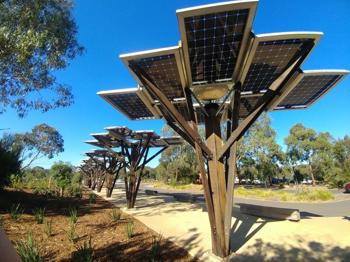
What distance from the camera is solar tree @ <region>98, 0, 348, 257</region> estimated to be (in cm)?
513

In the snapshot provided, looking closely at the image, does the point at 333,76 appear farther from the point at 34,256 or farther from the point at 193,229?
the point at 34,256

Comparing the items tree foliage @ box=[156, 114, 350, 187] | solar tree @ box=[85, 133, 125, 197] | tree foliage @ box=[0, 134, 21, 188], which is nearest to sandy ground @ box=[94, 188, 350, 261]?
solar tree @ box=[85, 133, 125, 197]

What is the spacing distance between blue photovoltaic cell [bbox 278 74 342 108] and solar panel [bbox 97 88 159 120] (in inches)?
169

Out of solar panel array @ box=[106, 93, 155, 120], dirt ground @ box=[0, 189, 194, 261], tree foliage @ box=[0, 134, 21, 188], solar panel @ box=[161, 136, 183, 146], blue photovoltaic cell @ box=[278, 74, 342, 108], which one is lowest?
dirt ground @ box=[0, 189, 194, 261]

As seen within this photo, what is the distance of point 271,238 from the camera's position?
23.3ft

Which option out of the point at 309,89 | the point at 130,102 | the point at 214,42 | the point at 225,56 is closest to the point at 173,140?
the point at 130,102

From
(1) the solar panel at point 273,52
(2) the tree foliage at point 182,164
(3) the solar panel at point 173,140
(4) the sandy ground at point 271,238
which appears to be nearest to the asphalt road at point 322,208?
(4) the sandy ground at point 271,238

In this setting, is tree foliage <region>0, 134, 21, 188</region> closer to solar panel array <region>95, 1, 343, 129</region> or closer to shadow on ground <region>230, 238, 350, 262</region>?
solar panel array <region>95, 1, 343, 129</region>

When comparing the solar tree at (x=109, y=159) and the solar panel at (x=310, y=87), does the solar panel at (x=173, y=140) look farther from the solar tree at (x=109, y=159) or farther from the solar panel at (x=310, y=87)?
the solar panel at (x=310, y=87)

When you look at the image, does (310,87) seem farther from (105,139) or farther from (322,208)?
(105,139)

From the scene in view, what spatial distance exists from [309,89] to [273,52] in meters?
2.60

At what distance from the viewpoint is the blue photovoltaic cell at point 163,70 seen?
6.01 m

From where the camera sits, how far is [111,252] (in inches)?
238

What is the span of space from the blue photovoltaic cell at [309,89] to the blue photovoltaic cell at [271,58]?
101 centimetres
